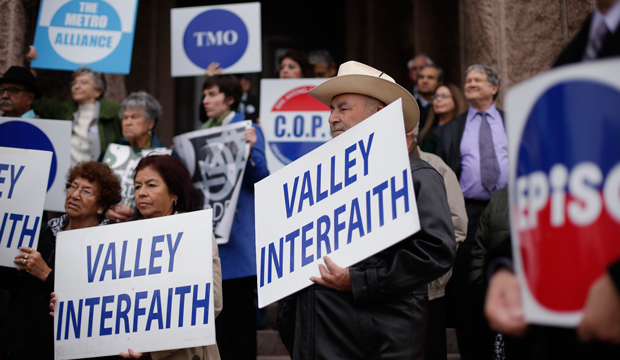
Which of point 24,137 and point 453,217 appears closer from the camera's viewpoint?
point 453,217

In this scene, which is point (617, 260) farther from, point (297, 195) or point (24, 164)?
point (24, 164)

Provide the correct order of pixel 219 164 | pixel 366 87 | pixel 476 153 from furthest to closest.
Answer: pixel 476 153 → pixel 219 164 → pixel 366 87

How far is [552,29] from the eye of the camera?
5.50m

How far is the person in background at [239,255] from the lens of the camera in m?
3.97

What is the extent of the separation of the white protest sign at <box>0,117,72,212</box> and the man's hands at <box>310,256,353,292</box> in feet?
8.61

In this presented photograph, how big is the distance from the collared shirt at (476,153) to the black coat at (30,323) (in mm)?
2895

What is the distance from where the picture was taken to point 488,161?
443 centimetres

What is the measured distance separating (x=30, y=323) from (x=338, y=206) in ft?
6.16

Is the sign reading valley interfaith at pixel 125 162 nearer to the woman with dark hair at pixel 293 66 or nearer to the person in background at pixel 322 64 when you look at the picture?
the woman with dark hair at pixel 293 66

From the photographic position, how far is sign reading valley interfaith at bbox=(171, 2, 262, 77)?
209 inches

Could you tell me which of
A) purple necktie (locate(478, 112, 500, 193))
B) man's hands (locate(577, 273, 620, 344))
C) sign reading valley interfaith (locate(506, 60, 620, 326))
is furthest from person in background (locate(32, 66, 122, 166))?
man's hands (locate(577, 273, 620, 344))

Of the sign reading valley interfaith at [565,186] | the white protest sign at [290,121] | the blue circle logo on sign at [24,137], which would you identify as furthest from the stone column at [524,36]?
the sign reading valley interfaith at [565,186]

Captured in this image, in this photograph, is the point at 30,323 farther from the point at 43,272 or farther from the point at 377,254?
the point at 377,254

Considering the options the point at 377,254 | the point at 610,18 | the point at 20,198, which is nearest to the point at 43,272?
the point at 20,198
